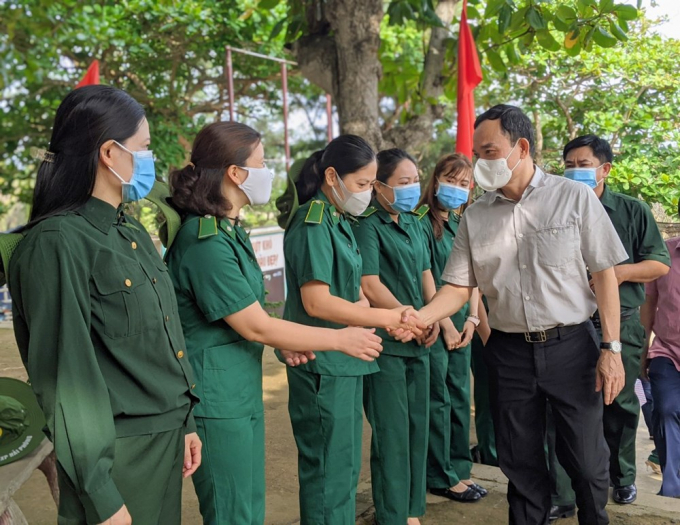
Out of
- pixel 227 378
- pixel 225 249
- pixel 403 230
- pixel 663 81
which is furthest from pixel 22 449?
pixel 663 81

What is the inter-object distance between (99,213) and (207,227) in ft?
1.65

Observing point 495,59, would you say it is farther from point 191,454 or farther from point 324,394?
point 191,454

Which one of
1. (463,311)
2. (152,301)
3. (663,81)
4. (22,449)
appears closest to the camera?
(152,301)

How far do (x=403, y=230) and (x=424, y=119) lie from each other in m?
2.96

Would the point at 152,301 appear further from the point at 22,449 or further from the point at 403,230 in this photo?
the point at 403,230

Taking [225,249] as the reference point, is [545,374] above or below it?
below

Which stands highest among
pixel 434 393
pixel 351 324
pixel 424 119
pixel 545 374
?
pixel 424 119

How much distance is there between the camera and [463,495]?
3.64 meters

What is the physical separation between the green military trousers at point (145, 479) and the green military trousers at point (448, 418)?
1903mm

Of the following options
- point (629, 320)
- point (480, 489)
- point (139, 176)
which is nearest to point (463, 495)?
point (480, 489)

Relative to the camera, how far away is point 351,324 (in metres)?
2.74

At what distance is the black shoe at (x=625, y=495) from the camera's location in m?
3.61

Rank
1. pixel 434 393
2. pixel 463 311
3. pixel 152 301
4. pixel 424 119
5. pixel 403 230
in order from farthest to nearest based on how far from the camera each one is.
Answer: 1. pixel 424 119
2. pixel 463 311
3. pixel 434 393
4. pixel 403 230
5. pixel 152 301

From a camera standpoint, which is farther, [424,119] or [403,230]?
[424,119]
